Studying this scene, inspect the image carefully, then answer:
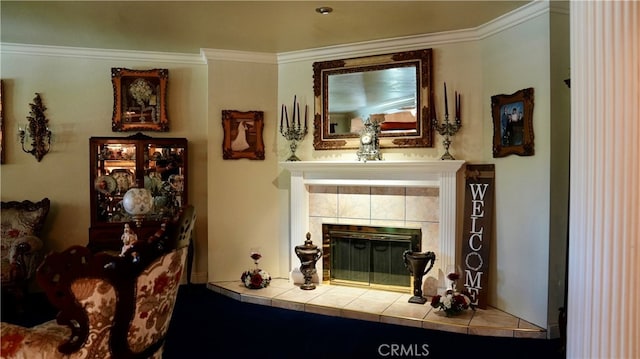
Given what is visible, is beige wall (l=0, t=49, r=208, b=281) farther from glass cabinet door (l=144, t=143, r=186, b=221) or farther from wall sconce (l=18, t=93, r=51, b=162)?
glass cabinet door (l=144, t=143, r=186, b=221)

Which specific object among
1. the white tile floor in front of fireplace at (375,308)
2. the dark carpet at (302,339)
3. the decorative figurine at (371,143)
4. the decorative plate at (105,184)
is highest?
the decorative figurine at (371,143)

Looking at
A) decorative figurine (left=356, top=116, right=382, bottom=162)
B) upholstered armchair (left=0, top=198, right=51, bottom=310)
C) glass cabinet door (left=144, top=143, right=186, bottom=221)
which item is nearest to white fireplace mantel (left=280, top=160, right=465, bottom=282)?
decorative figurine (left=356, top=116, right=382, bottom=162)

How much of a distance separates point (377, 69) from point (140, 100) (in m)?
2.49

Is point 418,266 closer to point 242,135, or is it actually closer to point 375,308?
point 375,308

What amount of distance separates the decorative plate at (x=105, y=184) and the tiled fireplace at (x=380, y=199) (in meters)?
1.66

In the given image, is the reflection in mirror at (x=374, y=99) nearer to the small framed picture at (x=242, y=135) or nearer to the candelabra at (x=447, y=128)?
the candelabra at (x=447, y=128)

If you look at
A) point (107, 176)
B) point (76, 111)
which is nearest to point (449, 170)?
point (107, 176)

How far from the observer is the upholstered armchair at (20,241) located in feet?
11.4

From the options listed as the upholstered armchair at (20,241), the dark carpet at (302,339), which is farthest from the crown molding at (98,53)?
the dark carpet at (302,339)

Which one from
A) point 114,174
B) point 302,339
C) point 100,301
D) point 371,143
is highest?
point 371,143

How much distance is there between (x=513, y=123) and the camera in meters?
3.25

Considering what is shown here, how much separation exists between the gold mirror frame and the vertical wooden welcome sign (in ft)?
1.77

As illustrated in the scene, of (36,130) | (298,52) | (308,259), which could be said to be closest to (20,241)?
(36,130)

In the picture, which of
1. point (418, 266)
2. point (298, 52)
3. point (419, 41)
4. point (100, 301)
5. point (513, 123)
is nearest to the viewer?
point (100, 301)
